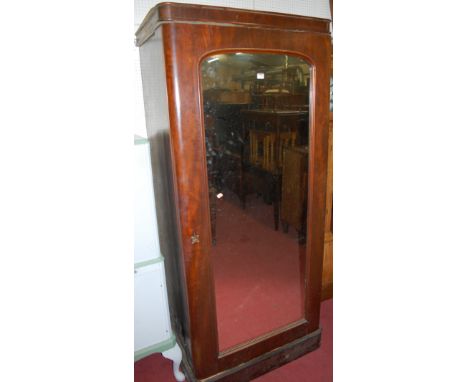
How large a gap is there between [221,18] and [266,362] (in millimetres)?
1539

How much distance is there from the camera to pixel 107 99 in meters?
0.44

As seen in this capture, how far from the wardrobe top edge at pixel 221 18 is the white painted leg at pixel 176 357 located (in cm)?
142

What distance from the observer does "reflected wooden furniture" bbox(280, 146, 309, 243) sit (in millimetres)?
1382

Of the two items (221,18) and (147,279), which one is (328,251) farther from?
(221,18)

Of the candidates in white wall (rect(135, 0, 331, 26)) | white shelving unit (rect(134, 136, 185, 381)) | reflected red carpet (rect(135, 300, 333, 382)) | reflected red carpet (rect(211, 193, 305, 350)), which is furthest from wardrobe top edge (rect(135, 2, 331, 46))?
reflected red carpet (rect(135, 300, 333, 382))

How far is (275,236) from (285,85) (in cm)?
70

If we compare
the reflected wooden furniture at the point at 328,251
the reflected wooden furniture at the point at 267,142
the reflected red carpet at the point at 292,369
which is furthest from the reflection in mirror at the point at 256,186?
the reflected wooden furniture at the point at 328,251

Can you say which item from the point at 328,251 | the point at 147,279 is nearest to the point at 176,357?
the point at 147,279

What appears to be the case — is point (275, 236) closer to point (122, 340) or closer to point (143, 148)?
point (143, 148)

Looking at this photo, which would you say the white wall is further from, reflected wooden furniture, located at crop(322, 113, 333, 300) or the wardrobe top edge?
reflected wooden furniture, located at crop(322, 113, 333, 300)

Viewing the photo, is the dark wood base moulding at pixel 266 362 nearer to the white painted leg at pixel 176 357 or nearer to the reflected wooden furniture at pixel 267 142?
the white painted leg at pixel 176 357

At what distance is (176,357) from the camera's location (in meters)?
1.50

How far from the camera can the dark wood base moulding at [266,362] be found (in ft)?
4.59
